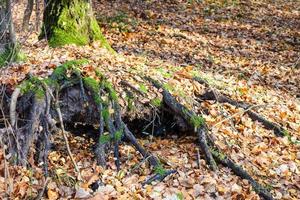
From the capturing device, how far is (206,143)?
511cm

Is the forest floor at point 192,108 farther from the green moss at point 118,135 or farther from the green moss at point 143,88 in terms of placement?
the green moss at point 118,135

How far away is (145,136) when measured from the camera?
5566mm

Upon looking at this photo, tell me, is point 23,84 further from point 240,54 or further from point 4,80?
point 240,54

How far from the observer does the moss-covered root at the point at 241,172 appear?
4700 mm

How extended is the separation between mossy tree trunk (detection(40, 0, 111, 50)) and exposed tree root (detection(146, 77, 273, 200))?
2.23 meters

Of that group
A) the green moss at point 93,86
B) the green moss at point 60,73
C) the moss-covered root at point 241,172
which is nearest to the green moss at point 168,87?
the green moss at point 93,86

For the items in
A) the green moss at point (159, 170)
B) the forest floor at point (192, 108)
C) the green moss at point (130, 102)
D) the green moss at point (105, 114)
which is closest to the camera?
the forest floor at point (192, 108)

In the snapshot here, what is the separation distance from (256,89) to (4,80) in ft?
14.3

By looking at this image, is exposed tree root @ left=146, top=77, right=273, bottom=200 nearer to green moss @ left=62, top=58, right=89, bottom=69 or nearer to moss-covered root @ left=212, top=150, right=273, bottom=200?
moss-covered root @ left=212, top=150, right=273, bottom=200

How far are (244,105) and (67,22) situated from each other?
336 cm

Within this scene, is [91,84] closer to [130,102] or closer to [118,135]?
[130,102]

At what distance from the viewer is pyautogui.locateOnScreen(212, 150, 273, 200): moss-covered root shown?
4.70 m

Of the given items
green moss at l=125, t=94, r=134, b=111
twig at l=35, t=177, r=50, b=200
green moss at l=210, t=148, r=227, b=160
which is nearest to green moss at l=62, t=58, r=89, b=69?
green moss at l=125, t=94, r=134, b=111

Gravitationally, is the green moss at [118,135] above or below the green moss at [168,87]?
below
